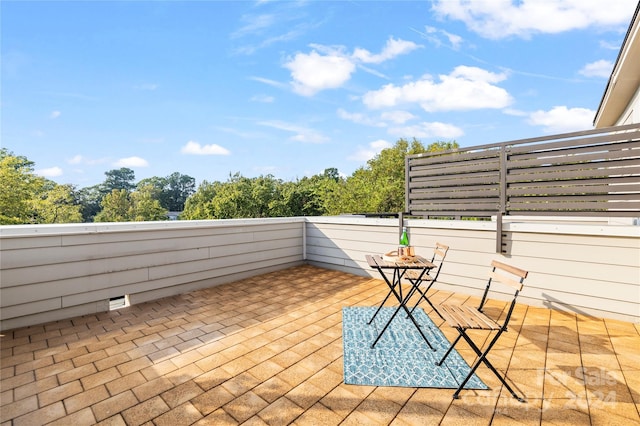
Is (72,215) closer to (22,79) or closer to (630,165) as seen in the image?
(22,79)

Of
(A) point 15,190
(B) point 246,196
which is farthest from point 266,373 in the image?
(A) point 15,190

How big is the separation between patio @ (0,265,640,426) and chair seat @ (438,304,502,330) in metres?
0.43

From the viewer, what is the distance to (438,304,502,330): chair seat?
1.74 meters

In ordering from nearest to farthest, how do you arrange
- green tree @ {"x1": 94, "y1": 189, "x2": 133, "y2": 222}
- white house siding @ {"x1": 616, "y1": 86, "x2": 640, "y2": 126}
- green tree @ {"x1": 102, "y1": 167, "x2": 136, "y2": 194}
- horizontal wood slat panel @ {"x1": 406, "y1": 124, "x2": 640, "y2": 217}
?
horizontal wood slat panel @ {"x1": 406, "y1": 124, "x2": 640, "y2": 217}
white house siding @ {"x1": 616, "y1": 86, "x2": 640, "y2": 126}
green tree @ {"x1": 94, "y1": 189, "x2": 133, "y2": 222}
green tree @ {"x1": 102, "y1": 167, "x2": 136, "y2": 194}

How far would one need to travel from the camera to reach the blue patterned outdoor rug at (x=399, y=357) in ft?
6.39

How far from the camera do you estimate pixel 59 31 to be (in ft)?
100

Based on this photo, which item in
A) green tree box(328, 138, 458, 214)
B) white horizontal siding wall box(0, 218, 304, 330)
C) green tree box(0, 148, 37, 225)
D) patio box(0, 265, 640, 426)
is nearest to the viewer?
patio box(0, 265, 640, 426)

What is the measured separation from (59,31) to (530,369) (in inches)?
1758

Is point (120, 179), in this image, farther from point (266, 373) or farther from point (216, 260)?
point (266, 373)

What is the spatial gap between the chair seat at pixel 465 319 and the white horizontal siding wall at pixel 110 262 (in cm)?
325

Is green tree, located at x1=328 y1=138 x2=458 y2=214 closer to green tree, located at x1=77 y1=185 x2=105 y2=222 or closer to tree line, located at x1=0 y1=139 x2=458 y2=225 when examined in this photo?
tree line, located at x1=0 y1=139 x2=458 y2=225

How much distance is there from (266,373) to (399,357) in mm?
997

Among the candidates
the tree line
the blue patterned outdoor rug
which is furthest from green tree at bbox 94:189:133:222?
the blue patterned outdoor rug

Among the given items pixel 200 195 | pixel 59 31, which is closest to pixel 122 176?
pixel 200 195
